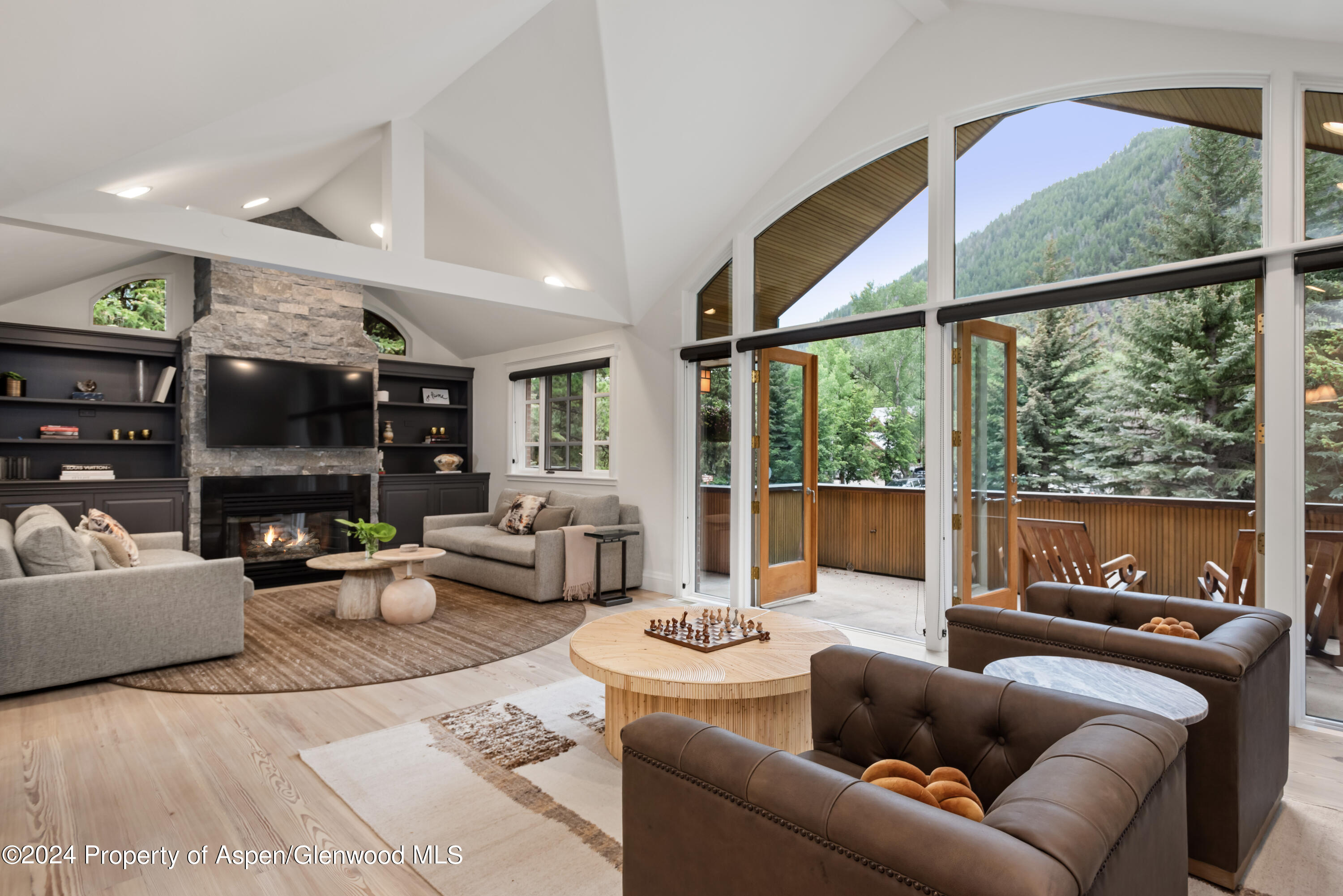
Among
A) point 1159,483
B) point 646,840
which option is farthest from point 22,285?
point 1159,483

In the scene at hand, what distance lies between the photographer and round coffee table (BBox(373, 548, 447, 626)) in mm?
4828

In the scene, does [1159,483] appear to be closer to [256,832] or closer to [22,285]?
[256,832]

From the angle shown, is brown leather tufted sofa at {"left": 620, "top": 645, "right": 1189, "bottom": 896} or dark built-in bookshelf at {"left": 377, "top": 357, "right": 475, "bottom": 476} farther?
dark built-in bookshelf at {"left": 377, "top": 357, "right": 475, "bottom": 476}

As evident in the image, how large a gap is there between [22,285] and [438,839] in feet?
19.6

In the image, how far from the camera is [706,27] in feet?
13.0

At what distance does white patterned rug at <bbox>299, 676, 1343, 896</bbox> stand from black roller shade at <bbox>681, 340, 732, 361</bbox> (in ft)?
10.1

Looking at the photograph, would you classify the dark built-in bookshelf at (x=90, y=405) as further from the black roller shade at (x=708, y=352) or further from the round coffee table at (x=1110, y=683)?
the round coffee table at (x=1110, y=683)

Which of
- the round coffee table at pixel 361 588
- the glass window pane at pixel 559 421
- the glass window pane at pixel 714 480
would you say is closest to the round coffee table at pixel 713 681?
the glass window pane at pixel 714 480

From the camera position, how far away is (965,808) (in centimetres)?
128

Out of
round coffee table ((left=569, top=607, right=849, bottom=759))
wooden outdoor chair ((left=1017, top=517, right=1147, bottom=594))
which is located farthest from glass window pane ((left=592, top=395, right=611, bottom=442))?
round coffee table ((left=569, top=607, right=849, bottom=759))

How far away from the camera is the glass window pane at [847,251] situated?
473 centimetres

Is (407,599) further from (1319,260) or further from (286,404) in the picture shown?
(1319,260)

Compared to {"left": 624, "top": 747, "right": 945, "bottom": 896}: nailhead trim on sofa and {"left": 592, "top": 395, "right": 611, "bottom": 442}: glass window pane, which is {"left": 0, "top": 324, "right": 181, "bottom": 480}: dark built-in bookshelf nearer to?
{"left": 592, "top": 395, "right": 611, "bottom": 442}: glass window pane

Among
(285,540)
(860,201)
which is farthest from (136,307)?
(860,201)
